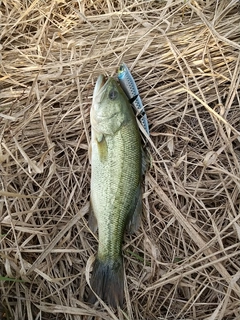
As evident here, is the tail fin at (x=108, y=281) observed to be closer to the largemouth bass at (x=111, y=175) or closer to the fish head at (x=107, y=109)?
the largemouth bass at (x=111, y=175)

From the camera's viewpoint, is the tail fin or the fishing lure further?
the fishing lure

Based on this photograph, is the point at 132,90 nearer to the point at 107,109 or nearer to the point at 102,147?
the point at 107,109

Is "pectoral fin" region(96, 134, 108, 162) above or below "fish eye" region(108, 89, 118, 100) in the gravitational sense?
below

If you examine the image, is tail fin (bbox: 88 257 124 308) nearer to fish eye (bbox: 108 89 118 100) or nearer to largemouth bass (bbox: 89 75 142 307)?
largemouth bass (bbox: 89 75 142 307)

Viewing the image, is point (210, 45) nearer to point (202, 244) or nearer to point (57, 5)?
point (57, 5)

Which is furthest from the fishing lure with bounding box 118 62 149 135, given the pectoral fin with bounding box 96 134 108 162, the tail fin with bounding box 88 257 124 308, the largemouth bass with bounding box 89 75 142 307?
the tail fin with bounding box 88 257 124 308

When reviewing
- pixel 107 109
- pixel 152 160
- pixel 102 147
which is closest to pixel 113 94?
pixel 107 109

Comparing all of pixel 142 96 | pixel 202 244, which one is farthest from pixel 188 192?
pixel 142 96
